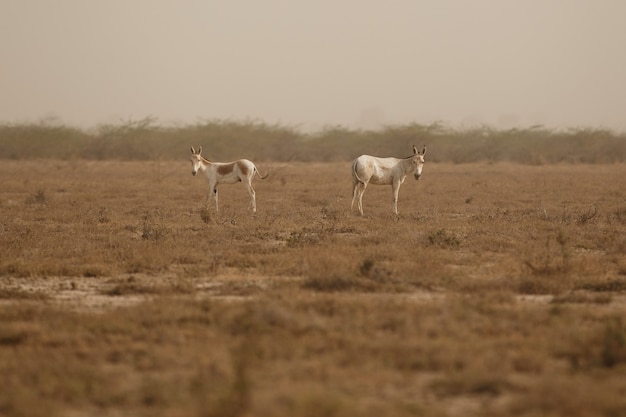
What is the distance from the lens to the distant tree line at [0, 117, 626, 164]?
4678cm

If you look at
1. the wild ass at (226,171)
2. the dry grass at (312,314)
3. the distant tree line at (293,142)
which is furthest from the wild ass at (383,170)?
Result: the distant tree line at (293,142)

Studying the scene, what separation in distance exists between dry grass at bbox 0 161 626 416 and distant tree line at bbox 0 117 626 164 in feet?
95.5

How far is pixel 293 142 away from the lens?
2023 inches

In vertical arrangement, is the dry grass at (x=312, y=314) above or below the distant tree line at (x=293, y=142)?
below

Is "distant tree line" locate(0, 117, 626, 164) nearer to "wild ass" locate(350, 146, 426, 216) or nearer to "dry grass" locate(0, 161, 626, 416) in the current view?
"wild ass" locate(350, 146, 426, 216)

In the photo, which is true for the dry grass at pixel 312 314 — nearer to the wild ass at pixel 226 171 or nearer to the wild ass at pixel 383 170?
the wild ass at pixel 383 170

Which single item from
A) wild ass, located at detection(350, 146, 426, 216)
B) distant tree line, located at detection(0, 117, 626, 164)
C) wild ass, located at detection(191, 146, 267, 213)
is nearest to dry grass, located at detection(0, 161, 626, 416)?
wild ass, located at detection(350, 146, 426, 216)

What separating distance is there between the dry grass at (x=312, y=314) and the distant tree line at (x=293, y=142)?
29.1 metres

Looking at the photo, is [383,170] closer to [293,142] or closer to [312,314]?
[312,314]

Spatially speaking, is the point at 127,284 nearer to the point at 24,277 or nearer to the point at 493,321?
the point at 24,277

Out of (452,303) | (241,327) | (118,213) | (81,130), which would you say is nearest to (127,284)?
(241,327)

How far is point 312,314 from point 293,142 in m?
43.2

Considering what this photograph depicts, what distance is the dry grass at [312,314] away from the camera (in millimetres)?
6121

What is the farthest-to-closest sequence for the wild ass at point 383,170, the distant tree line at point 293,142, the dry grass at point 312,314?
the distant tree line at point 293,142
the wild ass at point 383,170
the dry grass at point 312,314
